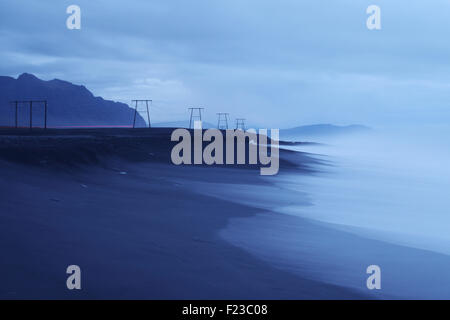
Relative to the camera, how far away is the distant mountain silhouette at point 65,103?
14388 cm

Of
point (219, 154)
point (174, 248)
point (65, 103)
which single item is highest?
point (65, 103)

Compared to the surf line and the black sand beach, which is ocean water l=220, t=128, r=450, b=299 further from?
the surf line

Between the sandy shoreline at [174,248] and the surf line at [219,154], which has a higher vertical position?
the surf line at [219,154]

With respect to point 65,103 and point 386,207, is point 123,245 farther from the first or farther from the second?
point 65,103

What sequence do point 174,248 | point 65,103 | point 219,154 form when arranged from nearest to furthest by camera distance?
point 174,248 → point 219,154 → point 65,103

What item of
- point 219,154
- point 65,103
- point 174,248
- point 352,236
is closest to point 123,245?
point 174,248

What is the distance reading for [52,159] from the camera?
1622 centimetres

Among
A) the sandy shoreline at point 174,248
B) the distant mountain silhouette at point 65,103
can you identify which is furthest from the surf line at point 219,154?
the distant mountain silhouette at point 65,103

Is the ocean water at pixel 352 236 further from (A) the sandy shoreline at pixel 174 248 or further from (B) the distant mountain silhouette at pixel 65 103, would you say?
(B) the distant mountain silhouette at pixel 65 103

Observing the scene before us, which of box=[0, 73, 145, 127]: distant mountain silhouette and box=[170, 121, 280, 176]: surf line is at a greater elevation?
box=[0, 73, 145, 127]: distant mountain silhouette

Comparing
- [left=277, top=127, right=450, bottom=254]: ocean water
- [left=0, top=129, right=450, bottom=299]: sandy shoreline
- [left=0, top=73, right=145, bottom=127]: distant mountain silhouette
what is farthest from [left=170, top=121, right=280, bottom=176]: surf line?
[left=0, top=73, right=145, bottom=127]: distant mountain silhouette

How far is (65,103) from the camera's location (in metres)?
154

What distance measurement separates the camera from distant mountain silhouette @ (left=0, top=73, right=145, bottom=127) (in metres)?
144

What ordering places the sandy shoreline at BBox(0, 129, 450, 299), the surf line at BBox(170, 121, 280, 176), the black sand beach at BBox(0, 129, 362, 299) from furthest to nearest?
the surf line at BBox(170, 121, 280, 176)
the sandy shoreline at BBox(0, 129, 450, 299)
the black sand beach at BBox(0, 129, 362, 299)
